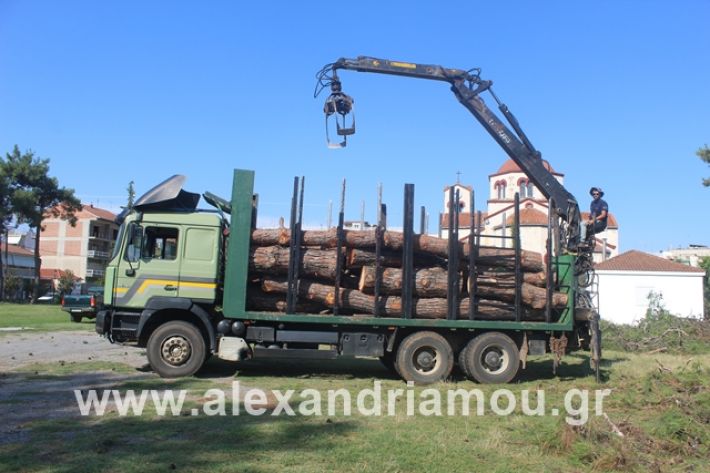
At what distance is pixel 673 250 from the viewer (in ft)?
313

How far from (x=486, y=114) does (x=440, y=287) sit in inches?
180

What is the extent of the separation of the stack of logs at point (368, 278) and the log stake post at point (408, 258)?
0.32 ft

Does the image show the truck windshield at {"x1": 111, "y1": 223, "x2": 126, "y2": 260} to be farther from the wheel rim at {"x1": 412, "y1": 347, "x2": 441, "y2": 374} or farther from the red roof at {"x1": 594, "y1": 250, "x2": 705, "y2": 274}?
the red roof at {"x1": 594, "y1": 250, "x2": 705, "y2": 274}

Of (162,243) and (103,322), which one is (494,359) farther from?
(103,322)

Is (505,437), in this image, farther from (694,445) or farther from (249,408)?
(249,408)

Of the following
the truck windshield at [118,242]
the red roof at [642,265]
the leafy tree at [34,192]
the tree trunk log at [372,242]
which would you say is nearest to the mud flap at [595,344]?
the tree trunk log at [372,242]

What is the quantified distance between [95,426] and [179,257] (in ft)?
14.5

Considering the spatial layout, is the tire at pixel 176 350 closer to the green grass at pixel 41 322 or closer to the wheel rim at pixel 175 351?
the wheel rim at pixel 175 351

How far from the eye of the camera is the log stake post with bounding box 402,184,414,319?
10820 mm

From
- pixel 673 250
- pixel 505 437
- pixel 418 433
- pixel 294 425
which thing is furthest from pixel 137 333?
pixel 673 250

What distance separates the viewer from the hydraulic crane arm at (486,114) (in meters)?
12.7

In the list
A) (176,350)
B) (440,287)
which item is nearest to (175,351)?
(176,350)

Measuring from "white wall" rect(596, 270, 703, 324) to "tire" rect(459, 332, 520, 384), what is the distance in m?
25.6

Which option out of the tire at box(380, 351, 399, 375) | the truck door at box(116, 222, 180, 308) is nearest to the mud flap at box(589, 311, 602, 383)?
the tire at box(380, 351, 399, 375)
